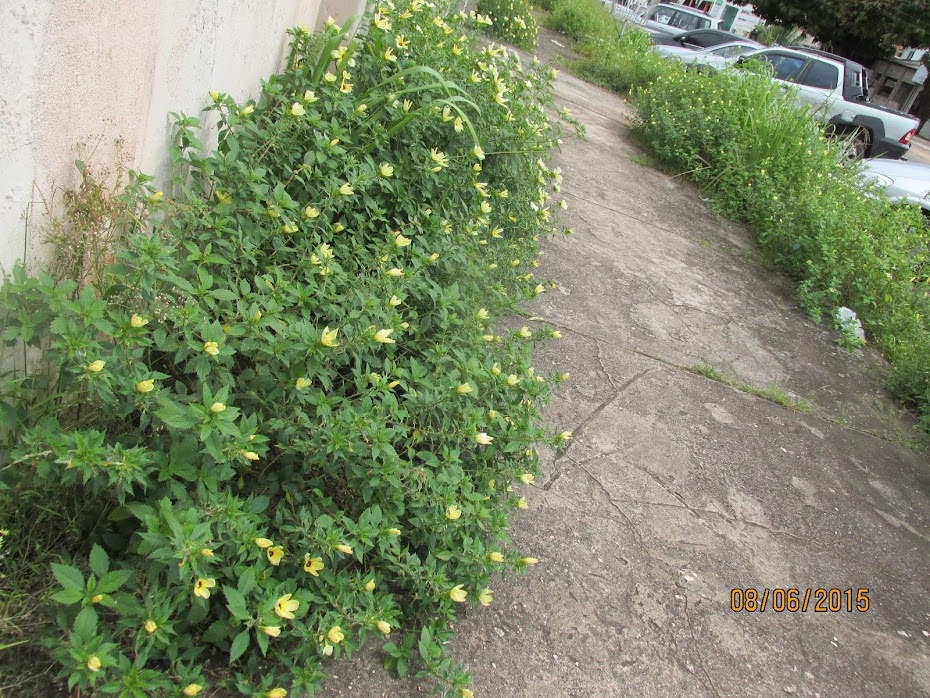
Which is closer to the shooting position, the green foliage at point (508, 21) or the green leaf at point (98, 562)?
the green leaf at point (98, 562)

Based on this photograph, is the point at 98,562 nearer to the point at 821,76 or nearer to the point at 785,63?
the point at 821,76

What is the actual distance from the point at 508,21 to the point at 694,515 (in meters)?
9.63

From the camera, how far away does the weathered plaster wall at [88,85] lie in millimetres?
1571

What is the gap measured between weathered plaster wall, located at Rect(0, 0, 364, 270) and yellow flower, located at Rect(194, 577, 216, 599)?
2.79ft

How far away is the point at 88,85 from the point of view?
1807mm

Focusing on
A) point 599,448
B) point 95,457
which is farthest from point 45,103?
point 599,448

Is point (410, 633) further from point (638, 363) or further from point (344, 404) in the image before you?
point (638, 363)

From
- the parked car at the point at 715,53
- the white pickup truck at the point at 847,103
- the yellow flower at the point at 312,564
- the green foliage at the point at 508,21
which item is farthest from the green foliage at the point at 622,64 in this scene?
the yellow flower at the point at 312,564

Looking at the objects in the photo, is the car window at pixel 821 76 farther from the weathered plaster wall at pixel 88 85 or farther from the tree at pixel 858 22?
the tree at pixel 858 22

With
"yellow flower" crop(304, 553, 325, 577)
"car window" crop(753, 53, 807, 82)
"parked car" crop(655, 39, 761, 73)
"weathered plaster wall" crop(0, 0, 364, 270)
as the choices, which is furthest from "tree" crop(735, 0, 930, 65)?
"yellow flower" crop(304, 553, 325, 577)

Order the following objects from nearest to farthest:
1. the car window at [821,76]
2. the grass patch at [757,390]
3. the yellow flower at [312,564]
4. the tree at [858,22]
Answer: the yellow flower at [312,564]
the grass patch at [757,390]
the car window at [821,76]
the tree at [858,22]

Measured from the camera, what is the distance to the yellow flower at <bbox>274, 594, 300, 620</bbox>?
5.06ft

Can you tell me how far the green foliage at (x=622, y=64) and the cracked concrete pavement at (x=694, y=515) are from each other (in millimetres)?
6781

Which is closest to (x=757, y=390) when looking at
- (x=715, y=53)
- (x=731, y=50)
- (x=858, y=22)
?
(x=715, y=53)
